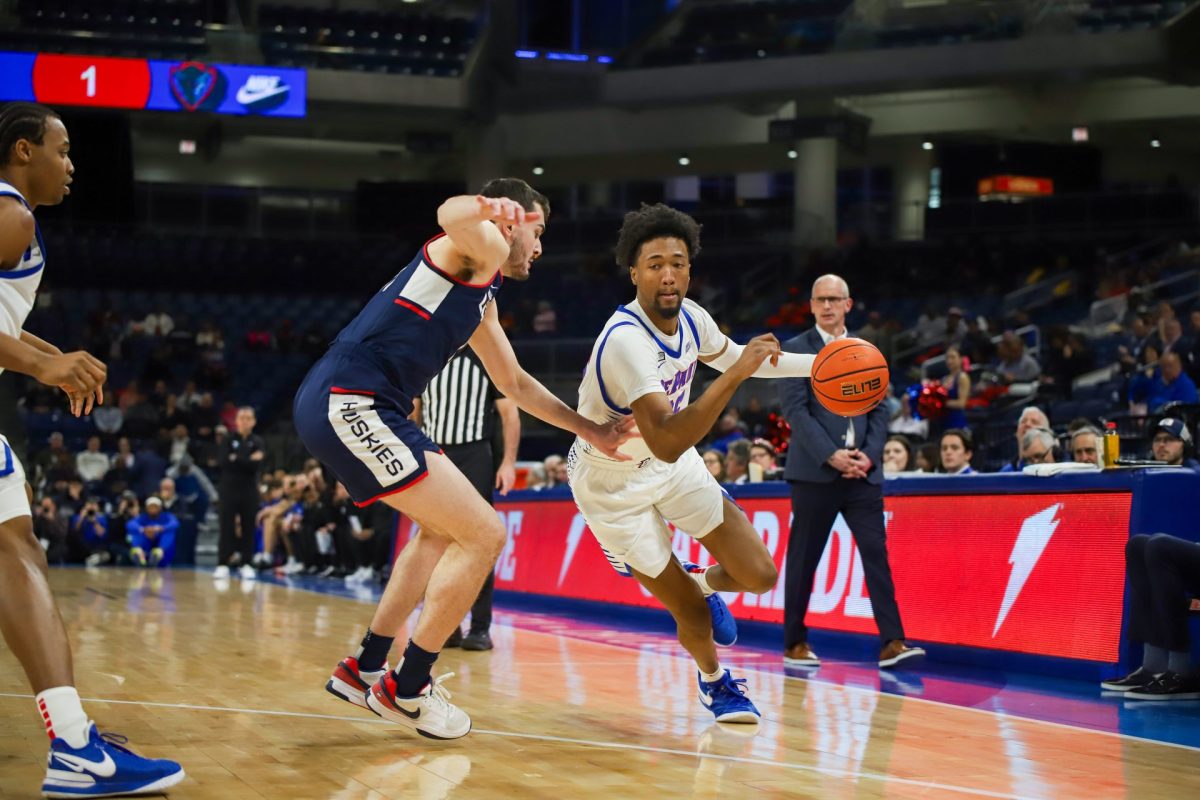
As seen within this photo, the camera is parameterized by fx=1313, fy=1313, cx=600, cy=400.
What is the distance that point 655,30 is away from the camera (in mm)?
26516

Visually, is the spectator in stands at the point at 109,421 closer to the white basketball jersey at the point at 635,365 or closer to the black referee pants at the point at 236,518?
the black referee pants at the point at 236,518

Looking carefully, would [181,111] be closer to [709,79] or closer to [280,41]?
[280,41]

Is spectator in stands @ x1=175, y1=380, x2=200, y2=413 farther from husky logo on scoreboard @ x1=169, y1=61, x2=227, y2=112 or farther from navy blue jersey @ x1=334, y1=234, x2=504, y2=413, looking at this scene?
navy blue jersey @ x1=334, y1=234, x2=504, y2=413

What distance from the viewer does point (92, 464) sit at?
2067cm

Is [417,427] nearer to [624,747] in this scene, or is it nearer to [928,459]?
[624,747]

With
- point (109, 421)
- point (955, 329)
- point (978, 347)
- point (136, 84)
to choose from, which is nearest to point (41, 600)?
point (978, 347)

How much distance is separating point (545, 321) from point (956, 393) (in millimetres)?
11910

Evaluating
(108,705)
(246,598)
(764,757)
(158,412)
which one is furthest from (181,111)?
(764,757)

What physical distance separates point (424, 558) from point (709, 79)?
21.3m

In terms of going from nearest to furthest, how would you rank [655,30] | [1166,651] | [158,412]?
[1166,651] → [158,412] → [655,30]

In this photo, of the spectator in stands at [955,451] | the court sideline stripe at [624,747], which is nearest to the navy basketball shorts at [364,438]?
the court sideline stripe at [624,747]

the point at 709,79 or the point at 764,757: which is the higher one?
the point at 709,79

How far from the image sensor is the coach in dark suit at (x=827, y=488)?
7.16 meters

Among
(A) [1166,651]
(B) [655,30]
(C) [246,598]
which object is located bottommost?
(C) [246,598]
